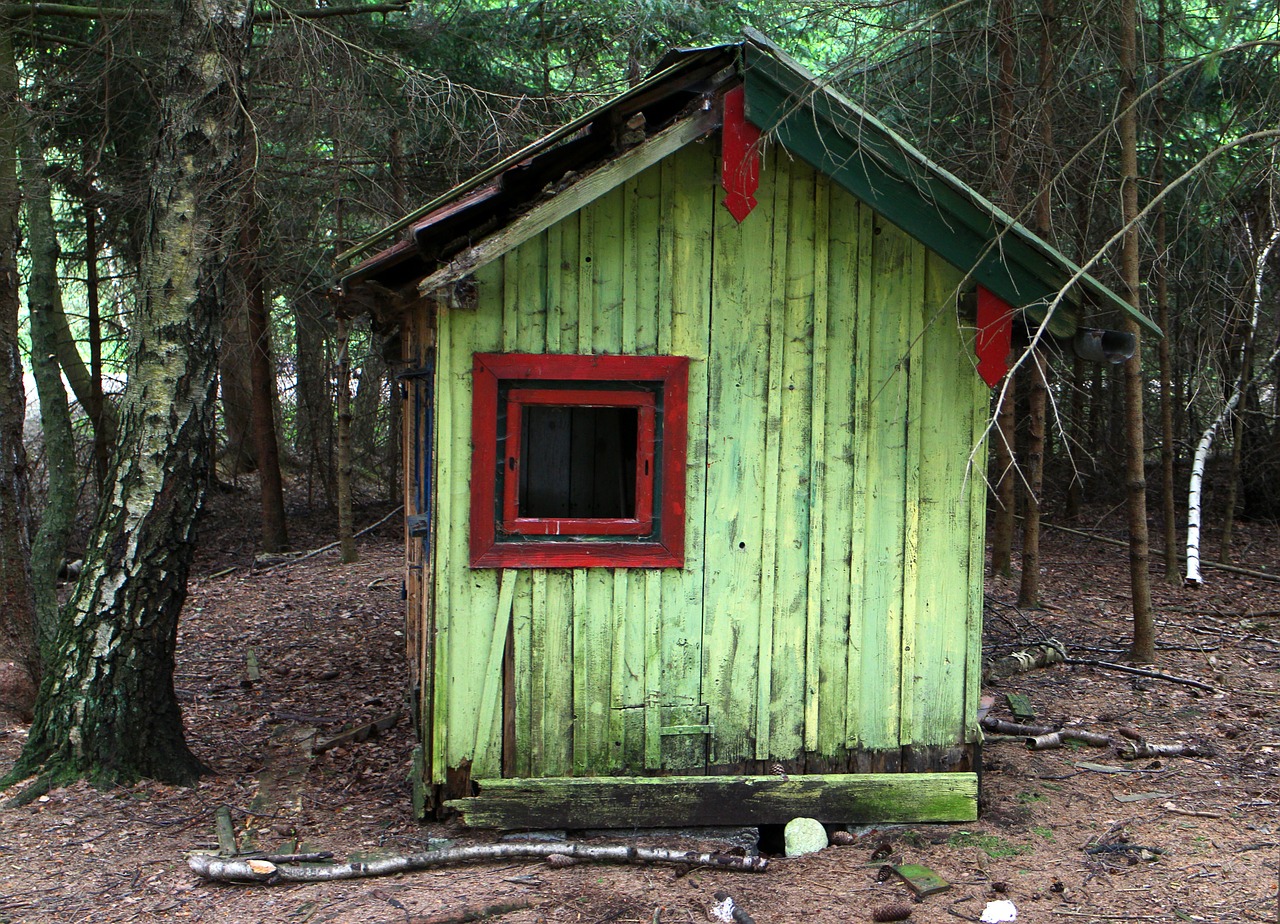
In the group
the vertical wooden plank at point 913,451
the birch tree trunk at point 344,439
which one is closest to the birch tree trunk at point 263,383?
the birch tree trunk at point 344,439

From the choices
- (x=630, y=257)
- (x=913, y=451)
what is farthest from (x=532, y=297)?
(x=913, y=451)

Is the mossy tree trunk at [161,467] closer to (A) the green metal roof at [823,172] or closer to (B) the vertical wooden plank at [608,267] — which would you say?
(A) the green metal roof at [823,172]

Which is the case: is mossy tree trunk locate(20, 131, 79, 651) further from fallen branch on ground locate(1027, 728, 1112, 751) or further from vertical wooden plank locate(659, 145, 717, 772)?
fallen branch on ground locate(1027, 728, 1112, 751)

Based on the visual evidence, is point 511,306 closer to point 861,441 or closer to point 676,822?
point 861,441

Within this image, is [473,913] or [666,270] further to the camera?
[666,270]

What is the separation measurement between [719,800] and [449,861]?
1.42m

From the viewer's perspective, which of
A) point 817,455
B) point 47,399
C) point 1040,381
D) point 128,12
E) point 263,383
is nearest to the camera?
point 817,455

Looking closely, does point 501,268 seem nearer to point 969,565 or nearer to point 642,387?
point 642,387

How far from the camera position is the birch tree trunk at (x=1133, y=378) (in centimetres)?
802

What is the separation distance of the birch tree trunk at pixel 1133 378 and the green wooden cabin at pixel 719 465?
329cm

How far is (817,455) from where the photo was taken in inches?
219

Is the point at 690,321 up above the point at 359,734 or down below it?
above

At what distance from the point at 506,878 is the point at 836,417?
2.84 metres

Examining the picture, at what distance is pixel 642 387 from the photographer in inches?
214
